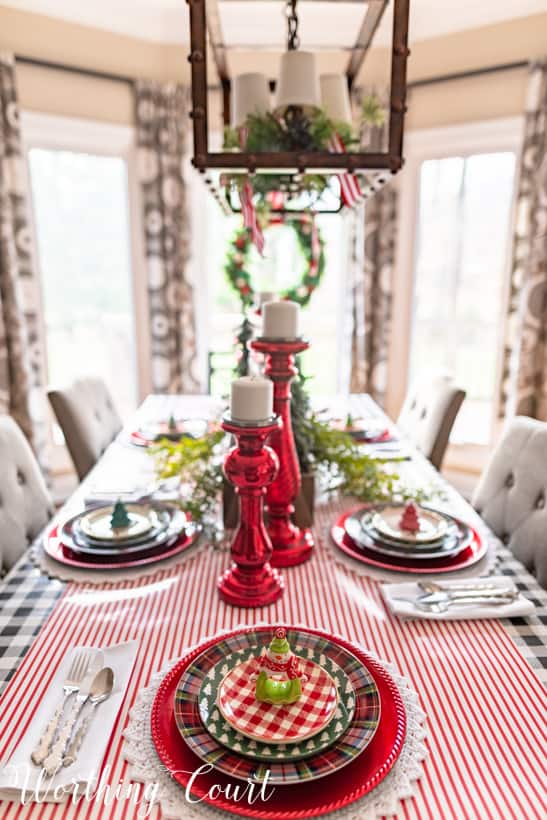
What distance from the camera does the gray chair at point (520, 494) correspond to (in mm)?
1494

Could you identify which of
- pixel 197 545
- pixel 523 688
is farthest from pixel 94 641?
pixel 523 688

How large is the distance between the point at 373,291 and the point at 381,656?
300cm

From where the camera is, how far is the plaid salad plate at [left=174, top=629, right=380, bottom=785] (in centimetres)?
75

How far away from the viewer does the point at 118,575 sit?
1.27m

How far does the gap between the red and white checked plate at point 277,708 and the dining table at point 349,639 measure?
10 centimetres

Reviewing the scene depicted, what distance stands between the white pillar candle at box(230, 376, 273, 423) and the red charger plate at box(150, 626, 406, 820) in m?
0.45

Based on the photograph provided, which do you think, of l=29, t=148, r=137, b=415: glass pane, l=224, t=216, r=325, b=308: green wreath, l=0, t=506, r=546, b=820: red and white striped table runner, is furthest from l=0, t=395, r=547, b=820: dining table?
l=29, t=148, r=137, b=415: glass pane

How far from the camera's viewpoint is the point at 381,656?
1027 mm

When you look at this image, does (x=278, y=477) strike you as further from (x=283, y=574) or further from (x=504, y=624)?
(x=504, y=624)

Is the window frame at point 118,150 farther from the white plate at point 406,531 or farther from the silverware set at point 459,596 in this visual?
the silverware set at point 459,596

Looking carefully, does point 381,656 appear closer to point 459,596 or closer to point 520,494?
point 459,596

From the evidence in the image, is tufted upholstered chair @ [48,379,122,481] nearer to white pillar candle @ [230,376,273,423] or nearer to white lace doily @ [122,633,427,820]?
white pillar candle @ [230,376,273,423]

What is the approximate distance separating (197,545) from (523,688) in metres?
0.73

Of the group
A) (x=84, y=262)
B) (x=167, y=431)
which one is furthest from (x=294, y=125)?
(x=84, y=262)
